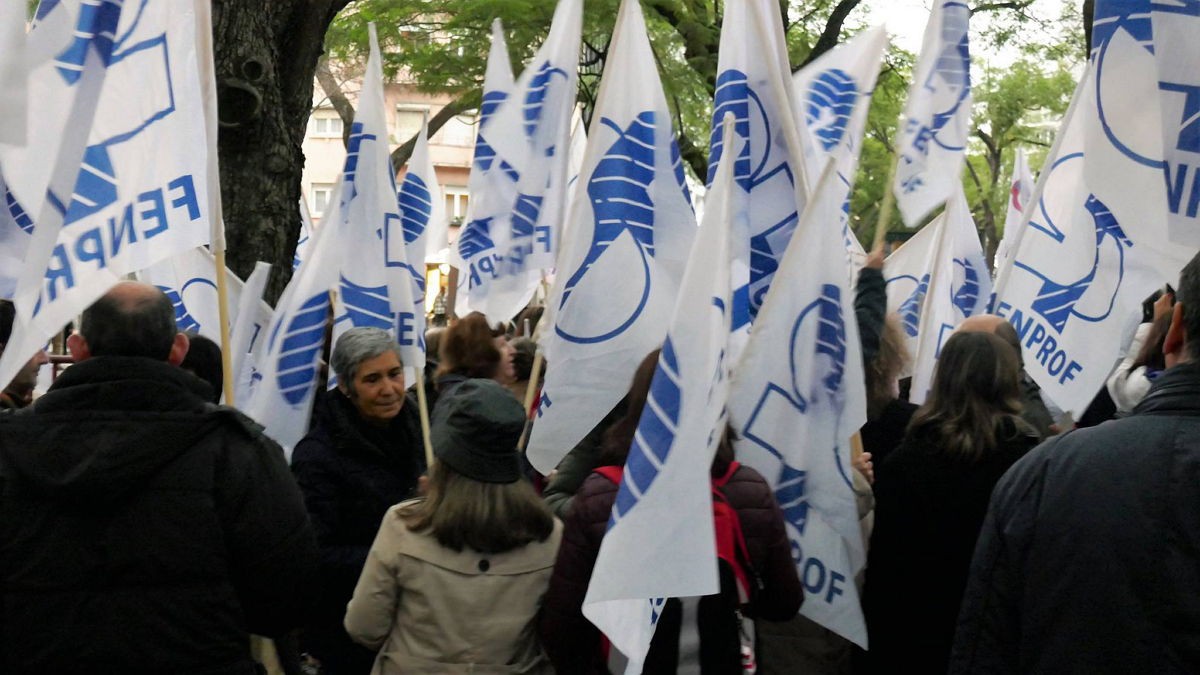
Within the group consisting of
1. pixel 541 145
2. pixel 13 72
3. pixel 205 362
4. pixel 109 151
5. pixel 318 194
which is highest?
pixel 13 72

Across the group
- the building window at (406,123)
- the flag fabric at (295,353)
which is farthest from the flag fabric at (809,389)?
the building window at (406,123)

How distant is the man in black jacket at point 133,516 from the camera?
321cm

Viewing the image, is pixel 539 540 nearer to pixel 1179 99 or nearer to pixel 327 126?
pixel 1179 99

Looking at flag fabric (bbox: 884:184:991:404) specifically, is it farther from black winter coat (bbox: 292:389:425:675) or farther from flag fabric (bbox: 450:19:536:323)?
black winter coat (bbox: 292:389:425:675)

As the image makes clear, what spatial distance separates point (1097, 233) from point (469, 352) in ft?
8.47

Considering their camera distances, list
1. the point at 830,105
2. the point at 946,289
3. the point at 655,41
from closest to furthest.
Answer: the point at 830,105 → the point at 946,289 → the point at 655,41

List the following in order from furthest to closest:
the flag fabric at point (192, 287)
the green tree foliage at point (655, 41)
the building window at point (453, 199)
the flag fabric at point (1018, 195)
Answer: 1. the building window at point (453, 199)
2. the green tree foliage at point (655, 41)
3. the flag fabric at point (1018, 195)
4. the flag fabric at point (192, 287)

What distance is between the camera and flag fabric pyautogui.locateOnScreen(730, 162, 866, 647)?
4.12 metres

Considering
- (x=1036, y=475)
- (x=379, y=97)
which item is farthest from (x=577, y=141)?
(x=1036, y=475)

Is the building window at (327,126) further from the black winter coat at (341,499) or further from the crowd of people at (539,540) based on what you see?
the crowd of people at (539,540)

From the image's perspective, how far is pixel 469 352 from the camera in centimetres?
616

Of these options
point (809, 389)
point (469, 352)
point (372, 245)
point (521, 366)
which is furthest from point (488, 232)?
point (809, 389)

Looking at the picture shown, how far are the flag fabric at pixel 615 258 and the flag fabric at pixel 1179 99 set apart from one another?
192 cm

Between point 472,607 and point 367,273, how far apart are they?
2.69 meters
